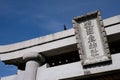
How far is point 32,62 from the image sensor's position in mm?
11047

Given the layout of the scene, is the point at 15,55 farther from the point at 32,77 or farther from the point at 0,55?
the point at 32,77

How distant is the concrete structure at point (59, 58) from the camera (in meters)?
9.30

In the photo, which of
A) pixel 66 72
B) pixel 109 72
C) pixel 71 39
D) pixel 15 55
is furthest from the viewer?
pixel 15 55

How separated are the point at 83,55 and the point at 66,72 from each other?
127 cm

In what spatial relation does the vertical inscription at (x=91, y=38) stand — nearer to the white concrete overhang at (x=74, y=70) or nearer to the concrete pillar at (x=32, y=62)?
the white concrete overhang at (x=74, y=70)

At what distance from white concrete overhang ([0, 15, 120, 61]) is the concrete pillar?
1.36 ft

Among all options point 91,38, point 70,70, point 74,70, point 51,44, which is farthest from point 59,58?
point 91,38

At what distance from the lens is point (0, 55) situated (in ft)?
40.0

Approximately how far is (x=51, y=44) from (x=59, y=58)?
119 cm

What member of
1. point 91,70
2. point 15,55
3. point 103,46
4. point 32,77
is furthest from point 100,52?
point 15,55

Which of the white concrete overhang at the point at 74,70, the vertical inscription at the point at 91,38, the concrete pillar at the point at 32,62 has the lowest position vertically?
the white concrete overhang at the point at 74,70

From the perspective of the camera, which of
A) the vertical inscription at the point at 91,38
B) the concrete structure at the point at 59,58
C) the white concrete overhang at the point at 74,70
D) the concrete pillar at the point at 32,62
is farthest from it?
the concrete pillar at the point at 32,62

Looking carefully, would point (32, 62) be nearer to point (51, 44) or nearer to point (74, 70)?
point (51, 44)

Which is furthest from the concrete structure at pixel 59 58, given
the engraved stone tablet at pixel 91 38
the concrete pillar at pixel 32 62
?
the engraved stone tablet at pixel 91 38
